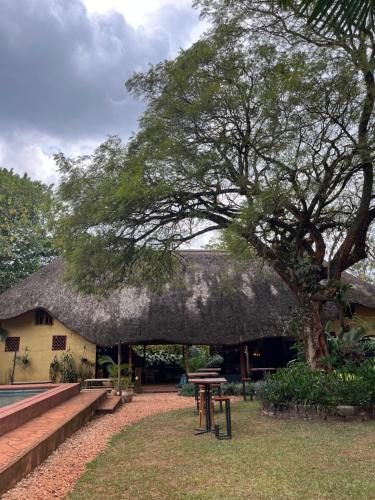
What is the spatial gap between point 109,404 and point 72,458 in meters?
5.16

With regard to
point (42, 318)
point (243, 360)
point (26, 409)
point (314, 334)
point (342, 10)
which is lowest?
point (26, 409)

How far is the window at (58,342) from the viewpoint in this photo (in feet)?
55.2

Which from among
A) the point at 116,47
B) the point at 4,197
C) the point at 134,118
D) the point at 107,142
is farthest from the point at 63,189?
the point at 4,197

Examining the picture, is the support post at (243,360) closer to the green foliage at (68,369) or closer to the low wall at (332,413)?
the green foliage at (68,369)

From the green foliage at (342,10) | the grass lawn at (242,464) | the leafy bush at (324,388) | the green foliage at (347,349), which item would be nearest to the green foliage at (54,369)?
the grass lawn at (242,464)

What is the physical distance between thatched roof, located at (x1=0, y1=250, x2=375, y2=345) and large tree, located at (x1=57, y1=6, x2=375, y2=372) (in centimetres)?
584

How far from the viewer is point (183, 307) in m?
17.3

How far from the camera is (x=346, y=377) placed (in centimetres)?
830

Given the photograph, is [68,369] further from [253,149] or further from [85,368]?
[253,149]

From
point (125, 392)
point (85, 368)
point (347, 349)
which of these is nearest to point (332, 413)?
point (347, 349)

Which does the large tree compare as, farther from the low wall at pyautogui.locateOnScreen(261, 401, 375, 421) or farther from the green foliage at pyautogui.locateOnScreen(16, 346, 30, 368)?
the green foliage at pyautogui.locateOnScreen(16, 346, 30, 368)

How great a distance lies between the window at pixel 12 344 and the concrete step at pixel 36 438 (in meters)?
9.13

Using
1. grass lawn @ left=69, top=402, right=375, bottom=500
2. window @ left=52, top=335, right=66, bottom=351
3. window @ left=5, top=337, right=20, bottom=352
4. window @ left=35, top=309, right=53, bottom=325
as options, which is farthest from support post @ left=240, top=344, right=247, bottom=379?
window @ left=5, top=337, right=20, bottom=352

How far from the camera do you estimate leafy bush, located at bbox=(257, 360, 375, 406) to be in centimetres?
784
